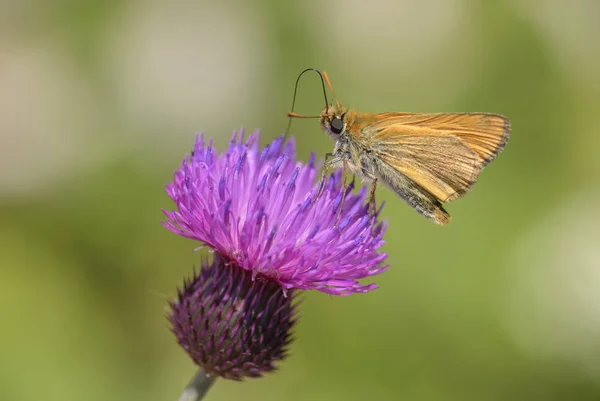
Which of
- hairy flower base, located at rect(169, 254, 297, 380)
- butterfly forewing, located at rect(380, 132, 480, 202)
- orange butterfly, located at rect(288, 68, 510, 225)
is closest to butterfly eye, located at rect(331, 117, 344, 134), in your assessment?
orange butterfly, located at rect(288, 68, 510, 225)

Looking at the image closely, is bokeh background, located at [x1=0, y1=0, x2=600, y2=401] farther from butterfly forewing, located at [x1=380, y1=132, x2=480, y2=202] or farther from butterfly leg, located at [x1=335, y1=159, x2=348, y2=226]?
butterfly forewing, located at [x1=380, y1=132, x2=480, y2=202]

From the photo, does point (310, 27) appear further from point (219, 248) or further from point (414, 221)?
point (219, 248)

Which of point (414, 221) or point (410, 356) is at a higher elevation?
point (414, 221)

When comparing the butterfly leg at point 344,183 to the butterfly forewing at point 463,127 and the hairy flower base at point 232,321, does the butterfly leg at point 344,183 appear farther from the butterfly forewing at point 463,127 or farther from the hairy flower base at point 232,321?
the hairy flower base at point 232,321

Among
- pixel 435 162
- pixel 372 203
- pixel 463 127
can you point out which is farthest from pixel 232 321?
pixel 463 127

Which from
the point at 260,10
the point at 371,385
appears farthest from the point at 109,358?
the point at 260,10

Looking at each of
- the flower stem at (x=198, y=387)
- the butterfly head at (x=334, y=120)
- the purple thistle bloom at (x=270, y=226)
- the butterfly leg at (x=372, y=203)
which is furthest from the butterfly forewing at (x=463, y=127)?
the flower stem at (x=198, y=387)
